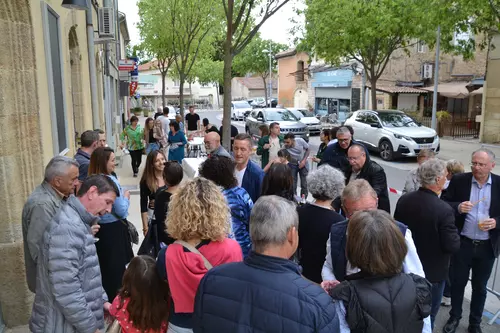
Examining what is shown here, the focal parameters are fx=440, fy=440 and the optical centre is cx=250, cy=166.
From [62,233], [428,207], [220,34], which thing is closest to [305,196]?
[428,207]

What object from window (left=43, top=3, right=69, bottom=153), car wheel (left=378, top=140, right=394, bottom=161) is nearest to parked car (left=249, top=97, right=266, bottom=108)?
car wheel (left=378, top=140, right=394, bottom=161)

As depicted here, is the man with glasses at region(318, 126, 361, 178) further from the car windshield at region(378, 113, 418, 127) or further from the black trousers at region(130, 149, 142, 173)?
the car windshield at region(378, 113, 418, 127)

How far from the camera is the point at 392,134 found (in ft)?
51.0

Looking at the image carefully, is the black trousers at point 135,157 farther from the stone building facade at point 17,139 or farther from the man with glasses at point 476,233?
the man with glasses at point 476,233

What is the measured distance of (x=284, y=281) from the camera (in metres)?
1.96

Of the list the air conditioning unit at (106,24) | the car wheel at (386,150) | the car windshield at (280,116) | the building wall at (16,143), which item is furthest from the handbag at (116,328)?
the car windshield at (280,116)

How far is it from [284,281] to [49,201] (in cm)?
Answer: 209

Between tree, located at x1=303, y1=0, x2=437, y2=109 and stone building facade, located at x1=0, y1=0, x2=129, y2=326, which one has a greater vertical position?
tree, located at x1=303, y1=0, x2=437, y2=109

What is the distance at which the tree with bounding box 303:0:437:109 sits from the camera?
18.0 meters

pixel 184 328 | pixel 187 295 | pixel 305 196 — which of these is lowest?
pixel 305 196

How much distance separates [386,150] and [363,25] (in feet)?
20.6

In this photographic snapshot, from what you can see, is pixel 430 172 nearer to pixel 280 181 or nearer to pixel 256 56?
pixel 280 181

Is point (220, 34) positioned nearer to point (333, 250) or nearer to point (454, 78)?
point (454, 78)

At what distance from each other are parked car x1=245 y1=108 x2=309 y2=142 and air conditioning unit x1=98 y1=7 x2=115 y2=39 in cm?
999
